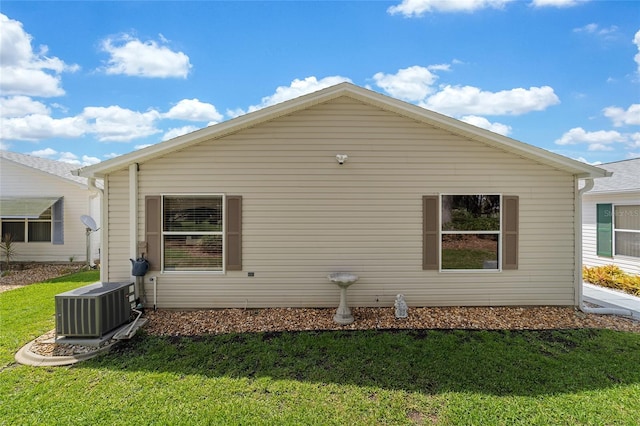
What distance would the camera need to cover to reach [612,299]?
22.8 feet

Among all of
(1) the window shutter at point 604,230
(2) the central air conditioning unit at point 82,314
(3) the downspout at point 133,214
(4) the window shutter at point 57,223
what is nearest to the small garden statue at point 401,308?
(2) the central air conditioning unit at point 82,314

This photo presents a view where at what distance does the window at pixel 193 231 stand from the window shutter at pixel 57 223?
8418mm

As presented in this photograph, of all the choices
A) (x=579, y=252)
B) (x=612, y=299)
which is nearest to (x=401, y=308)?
(x=579, y=252)

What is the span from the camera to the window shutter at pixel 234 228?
6.13m

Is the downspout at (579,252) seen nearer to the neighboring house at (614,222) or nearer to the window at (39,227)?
the neighboring house at (614,222)

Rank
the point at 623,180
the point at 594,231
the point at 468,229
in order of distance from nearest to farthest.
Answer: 1. the point at 468,229
2. the point at 623,180
3. the point at 594,231

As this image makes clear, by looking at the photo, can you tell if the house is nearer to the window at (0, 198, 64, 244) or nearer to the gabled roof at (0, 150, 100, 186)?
the gabled roof at (0, 150, 100, 186)

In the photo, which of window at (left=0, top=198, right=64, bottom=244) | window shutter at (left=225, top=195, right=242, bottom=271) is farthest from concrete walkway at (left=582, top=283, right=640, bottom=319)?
window at (left=0, top=198, right=64, bottom=244)

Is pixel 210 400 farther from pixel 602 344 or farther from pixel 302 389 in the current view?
pixel 602 344

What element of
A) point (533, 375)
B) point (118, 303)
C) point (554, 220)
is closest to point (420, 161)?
point (554, 220)

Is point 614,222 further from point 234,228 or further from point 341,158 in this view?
point 234,228

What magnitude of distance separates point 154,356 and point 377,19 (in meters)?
8.57

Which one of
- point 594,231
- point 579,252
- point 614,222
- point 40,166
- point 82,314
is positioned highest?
point 40,166

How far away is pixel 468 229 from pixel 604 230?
6058 mm
